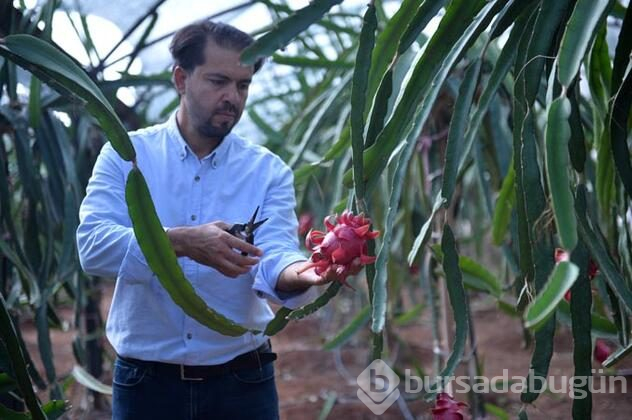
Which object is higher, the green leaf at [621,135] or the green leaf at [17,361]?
the green leaf at [621,135]

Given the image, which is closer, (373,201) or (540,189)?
(540,189)

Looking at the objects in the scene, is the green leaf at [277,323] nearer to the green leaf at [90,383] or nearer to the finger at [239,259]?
the finger at [239,259]

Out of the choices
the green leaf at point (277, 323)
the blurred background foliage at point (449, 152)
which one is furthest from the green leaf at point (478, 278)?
the green leaf at point (277, 323)

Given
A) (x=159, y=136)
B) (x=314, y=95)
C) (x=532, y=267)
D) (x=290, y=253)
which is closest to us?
(x=532, y=267)

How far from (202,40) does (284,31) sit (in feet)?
1.44

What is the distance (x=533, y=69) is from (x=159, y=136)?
0.66m

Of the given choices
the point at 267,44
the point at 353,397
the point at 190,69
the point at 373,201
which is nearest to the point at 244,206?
the point at 190,69

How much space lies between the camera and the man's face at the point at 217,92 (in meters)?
1.45

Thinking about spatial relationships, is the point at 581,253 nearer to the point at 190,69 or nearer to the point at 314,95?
the point at 190,69

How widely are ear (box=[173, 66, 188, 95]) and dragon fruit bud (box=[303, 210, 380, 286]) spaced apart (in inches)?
22.2

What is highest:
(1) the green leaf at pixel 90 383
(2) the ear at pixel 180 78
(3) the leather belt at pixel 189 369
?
(2) the ear at pixel 180 78

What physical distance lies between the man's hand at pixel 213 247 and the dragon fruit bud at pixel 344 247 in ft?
0.46

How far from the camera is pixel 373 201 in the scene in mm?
2424

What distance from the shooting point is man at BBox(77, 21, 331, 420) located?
134cm
